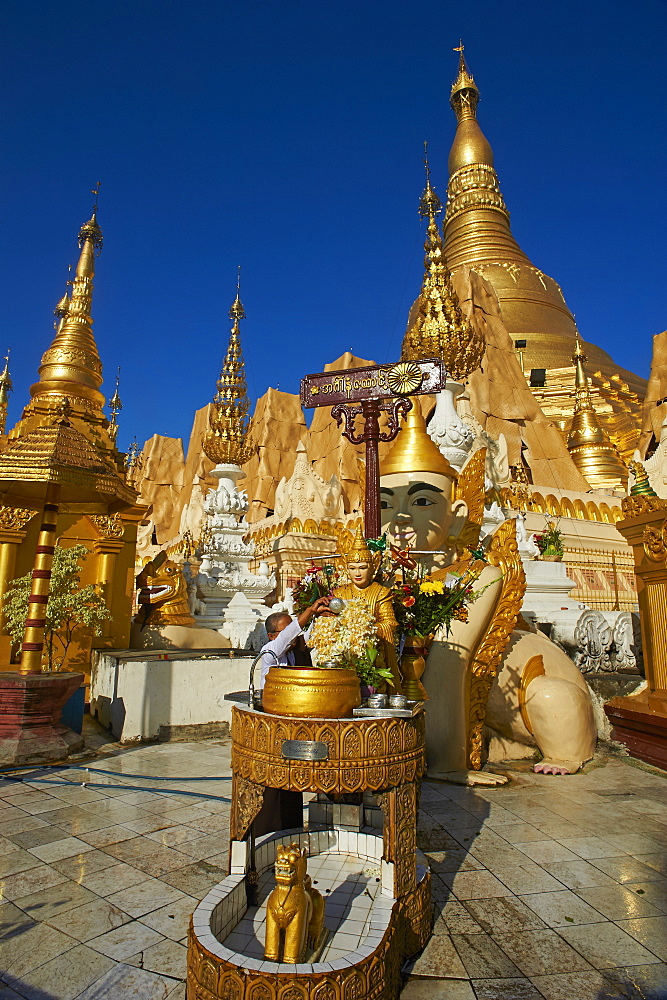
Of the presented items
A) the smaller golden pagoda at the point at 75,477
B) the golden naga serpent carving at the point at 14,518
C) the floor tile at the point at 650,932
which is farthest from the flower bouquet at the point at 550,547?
the golden naga serpent carving at the point at 14,518

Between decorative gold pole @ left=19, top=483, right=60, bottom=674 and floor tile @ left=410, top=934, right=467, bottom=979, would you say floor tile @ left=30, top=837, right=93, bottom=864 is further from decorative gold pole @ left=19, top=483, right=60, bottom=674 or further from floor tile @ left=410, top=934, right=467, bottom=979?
decorative gold pole @ left=19, top=483, right=60, bottom=674

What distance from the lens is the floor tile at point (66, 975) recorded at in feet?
7.10

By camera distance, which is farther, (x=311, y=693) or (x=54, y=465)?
(x=54, y=465)

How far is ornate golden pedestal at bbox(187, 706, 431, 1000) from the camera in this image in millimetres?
1886

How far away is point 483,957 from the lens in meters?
2.38

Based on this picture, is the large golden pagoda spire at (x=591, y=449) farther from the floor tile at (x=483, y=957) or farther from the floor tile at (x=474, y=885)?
the floor tile at (x=483, y=957)

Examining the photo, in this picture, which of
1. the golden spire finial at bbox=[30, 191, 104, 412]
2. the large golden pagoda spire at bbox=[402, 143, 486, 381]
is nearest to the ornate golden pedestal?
the large golden pagoda spire at bbox=[402, 143, 486, 381]

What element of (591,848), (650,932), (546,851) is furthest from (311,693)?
(591,848)

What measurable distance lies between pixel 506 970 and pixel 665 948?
28.8 inches

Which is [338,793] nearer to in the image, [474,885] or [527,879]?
[474,885]

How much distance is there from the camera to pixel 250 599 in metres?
11.2

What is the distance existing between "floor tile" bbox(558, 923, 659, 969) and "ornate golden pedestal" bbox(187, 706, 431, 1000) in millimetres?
646

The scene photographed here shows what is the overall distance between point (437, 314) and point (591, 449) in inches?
710

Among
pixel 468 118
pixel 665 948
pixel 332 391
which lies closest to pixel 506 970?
pixel 665 948
